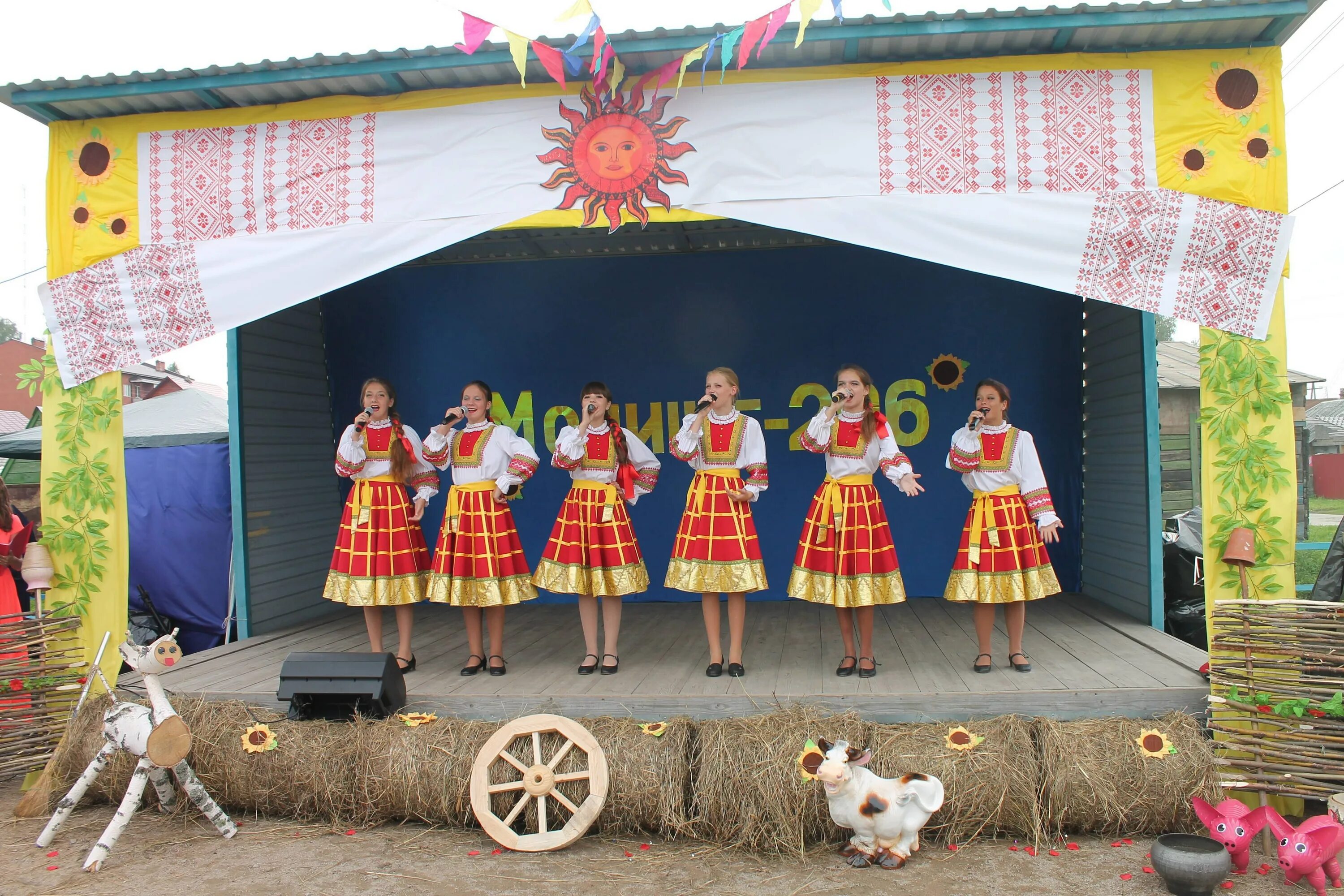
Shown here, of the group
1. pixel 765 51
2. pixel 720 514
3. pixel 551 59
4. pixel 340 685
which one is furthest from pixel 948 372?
pixel 340 685

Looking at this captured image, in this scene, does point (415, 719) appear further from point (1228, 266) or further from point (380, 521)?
point (1228, 266)

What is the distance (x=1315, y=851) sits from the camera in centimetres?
298

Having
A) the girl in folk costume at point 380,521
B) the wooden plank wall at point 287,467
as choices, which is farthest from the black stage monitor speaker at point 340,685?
the wooden plank wall at point 287,467

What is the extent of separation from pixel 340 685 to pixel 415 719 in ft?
1.21

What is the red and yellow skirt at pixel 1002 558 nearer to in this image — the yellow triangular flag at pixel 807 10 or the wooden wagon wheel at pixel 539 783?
the wooden wagon wheel at pixel 539 783

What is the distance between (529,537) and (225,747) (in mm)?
3018

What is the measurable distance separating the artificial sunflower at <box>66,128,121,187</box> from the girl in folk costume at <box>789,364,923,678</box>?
375 cm

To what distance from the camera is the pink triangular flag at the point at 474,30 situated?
12.0 feet

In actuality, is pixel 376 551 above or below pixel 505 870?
above

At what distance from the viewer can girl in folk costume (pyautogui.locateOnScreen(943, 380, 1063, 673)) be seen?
4.24 metres

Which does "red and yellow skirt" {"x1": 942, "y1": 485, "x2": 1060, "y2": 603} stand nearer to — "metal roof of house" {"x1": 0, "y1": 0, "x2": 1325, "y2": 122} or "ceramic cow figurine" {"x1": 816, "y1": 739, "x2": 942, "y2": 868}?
"ceramic cow figurine" {"x1": 816, "y1": 739, "x2": 942, "y2": 868}

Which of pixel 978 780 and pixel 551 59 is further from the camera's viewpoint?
pixel 551 59

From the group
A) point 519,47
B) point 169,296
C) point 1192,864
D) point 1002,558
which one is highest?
point 519,47

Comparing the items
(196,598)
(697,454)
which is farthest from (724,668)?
(196,598)
